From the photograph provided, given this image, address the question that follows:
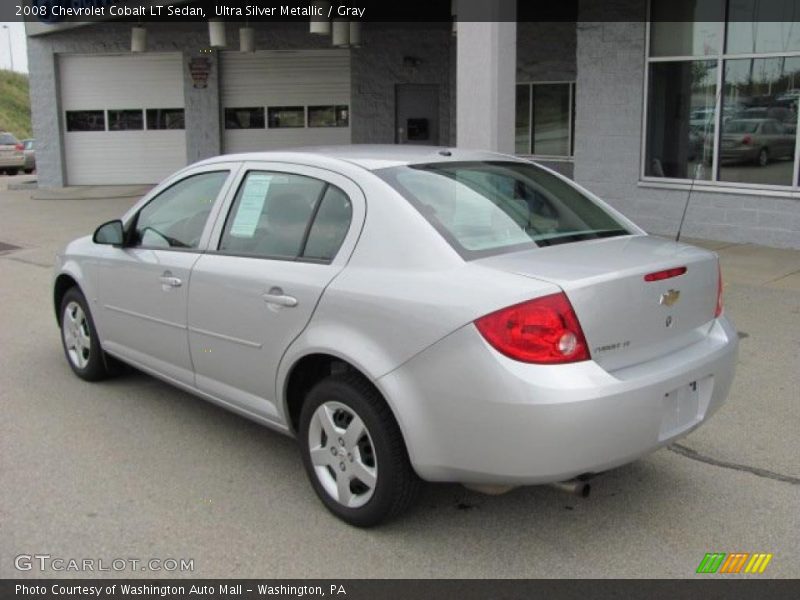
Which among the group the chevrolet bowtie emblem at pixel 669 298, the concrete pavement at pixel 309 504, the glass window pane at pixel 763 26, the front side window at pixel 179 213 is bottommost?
the concrete pavement at pixel 309 504

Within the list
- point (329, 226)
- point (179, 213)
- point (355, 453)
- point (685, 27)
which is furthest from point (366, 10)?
point (355, 453)

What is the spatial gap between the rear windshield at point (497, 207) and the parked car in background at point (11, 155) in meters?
30.7

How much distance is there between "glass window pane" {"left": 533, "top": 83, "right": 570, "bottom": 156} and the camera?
15938 mm

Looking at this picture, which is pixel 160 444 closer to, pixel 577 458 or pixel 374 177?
pixel 374 177

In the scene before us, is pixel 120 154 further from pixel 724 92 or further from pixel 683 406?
pixel 683 406

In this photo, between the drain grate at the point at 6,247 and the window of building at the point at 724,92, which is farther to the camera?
the drain grate at the point at 6,247

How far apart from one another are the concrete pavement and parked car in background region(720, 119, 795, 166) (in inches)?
219

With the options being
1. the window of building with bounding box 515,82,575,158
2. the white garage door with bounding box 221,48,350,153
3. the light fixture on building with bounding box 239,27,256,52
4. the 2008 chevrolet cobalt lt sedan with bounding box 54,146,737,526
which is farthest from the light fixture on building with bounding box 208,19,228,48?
the 2008 chevrolet cobalt lt sedan with bounding box 54,146,737,526

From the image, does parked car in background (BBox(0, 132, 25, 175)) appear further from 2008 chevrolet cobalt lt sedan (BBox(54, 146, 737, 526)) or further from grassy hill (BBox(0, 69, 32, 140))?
2008 chevrolet cobalt lt sedan (BBox(54, 146, 737, 526))

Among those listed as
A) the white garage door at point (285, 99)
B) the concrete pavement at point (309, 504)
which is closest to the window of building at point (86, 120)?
the white garage door at point (285, 99)

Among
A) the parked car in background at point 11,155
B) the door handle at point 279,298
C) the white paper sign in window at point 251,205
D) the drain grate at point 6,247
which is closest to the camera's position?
the door handle at point 279,298

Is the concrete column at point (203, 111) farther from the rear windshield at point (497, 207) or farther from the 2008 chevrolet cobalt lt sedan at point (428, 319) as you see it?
the rear windshield at point (497, 207)

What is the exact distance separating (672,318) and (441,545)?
1369 mm

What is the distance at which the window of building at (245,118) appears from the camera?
835 inches
